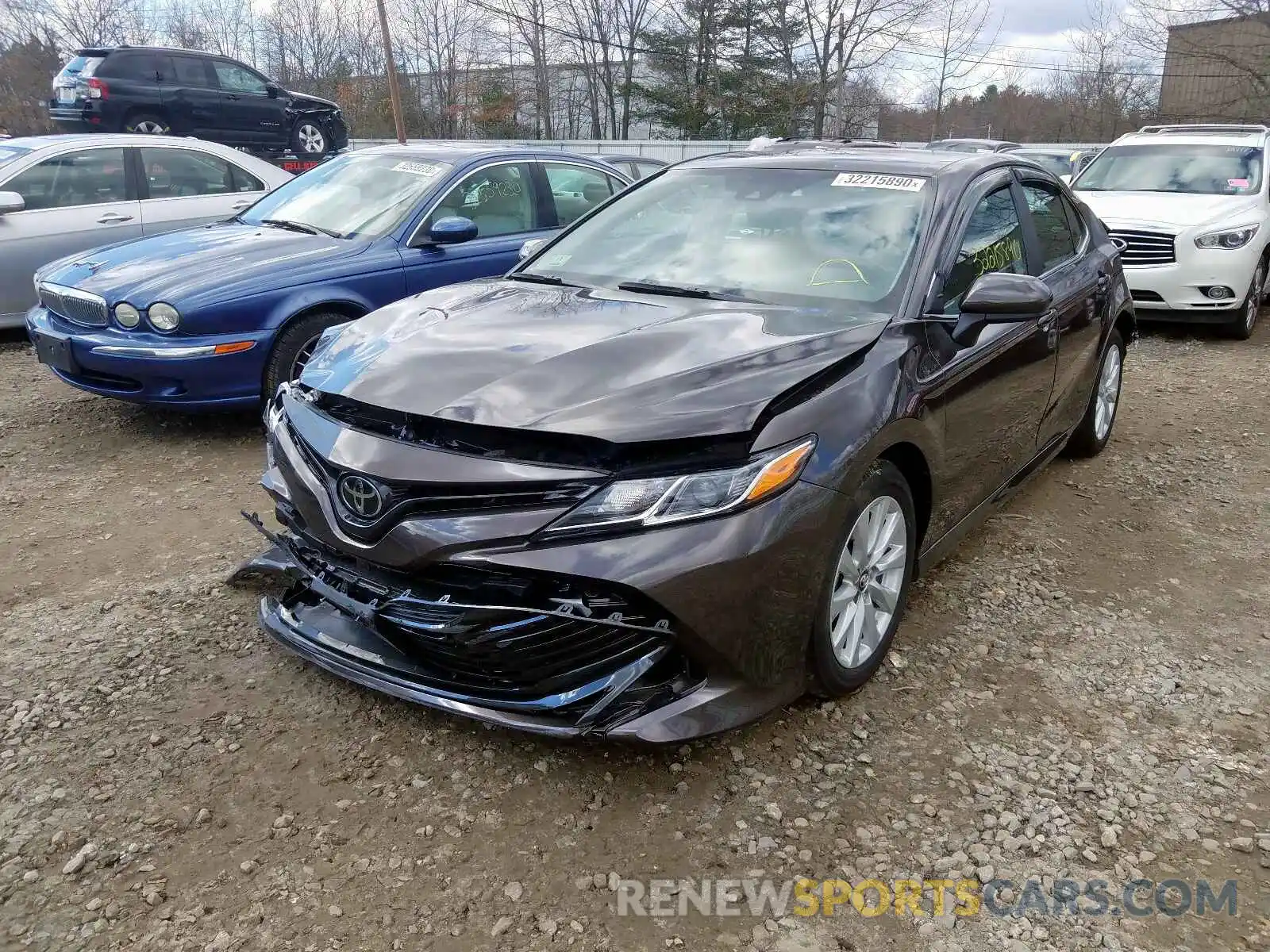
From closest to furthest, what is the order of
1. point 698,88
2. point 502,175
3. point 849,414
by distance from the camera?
point 849,414 → point 502,175 → point 698,88

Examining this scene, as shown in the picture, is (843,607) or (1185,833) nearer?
(1185,833)

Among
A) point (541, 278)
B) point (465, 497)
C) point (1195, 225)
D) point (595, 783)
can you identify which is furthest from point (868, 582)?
point (1195, 225)

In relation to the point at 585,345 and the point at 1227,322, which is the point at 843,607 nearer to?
the point at 585,345

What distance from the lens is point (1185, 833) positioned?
245 centimetres

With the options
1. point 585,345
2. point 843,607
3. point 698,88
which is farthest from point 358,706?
point 698,88

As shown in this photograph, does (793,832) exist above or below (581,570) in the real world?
below

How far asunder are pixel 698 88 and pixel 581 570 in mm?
33412

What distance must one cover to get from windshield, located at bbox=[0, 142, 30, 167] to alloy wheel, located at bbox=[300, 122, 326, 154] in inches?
366

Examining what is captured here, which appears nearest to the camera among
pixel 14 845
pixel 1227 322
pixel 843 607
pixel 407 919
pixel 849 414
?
pixel 407 919

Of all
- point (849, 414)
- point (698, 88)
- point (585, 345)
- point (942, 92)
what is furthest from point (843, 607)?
point (942, 92)

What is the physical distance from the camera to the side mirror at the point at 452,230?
5465mm

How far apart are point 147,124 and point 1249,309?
14872 millimetres

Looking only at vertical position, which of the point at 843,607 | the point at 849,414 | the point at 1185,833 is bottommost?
the point at 1185,833

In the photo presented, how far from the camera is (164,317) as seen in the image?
4898 millimetres
